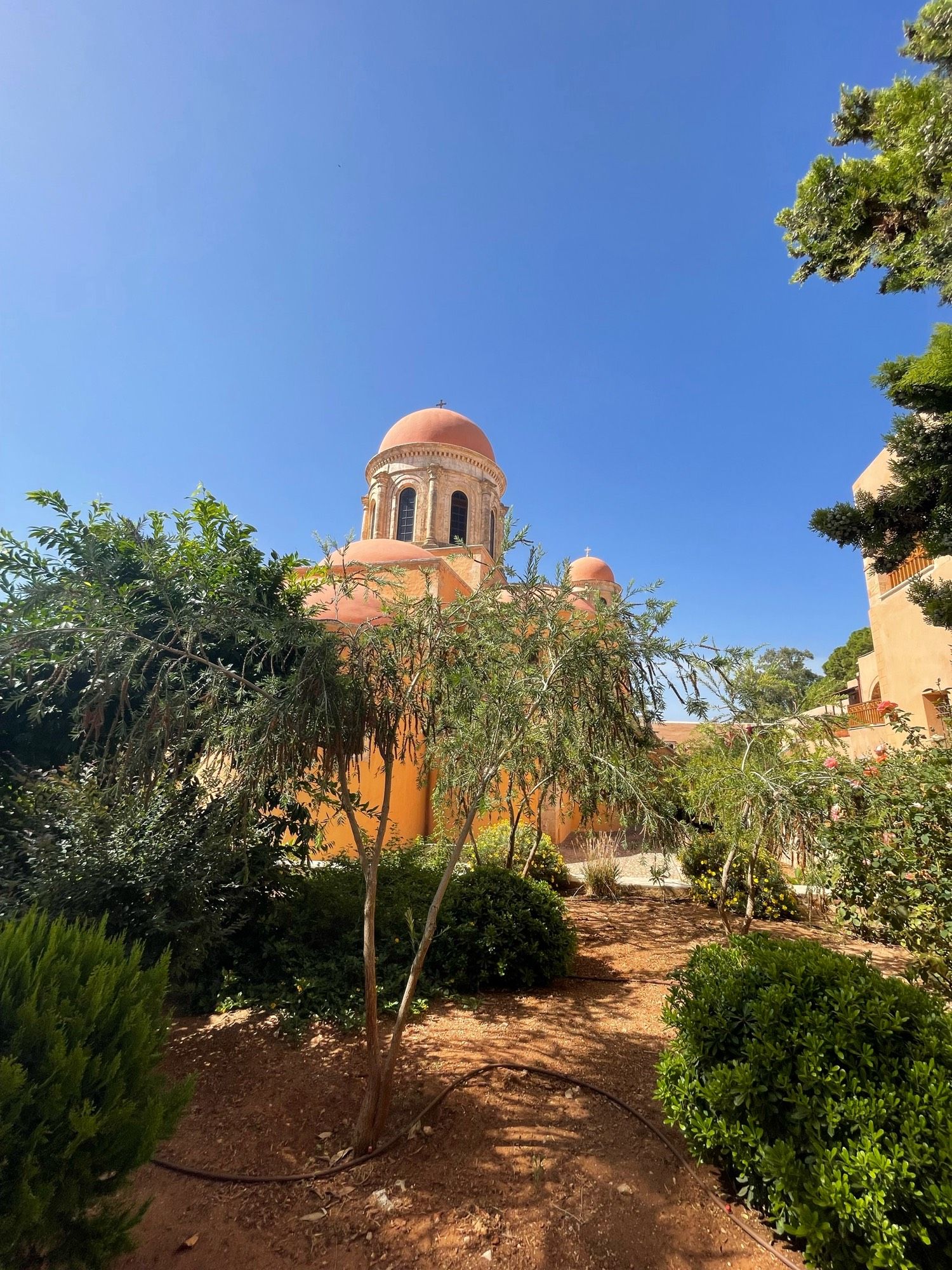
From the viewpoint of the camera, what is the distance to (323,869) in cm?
691

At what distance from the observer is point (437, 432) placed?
859 inches

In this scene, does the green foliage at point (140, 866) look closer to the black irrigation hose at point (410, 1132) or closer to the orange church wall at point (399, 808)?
the black irrigation hose at point (410, 1132)

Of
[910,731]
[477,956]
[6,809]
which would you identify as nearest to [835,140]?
[910,731]

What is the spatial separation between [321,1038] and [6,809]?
3.43 meters

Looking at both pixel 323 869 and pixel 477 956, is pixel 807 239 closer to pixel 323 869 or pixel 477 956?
pixel 477 956

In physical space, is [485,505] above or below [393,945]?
above

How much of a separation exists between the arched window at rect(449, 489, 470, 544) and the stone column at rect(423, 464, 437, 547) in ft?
2.46

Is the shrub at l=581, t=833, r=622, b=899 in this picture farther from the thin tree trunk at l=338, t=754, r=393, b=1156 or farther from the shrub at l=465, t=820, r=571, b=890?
the thin tree trunk at l=338, t=754, r=393, b=1156

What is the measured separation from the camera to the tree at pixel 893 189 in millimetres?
5277

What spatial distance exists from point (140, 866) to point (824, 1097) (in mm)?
4913

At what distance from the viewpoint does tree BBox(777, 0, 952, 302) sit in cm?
528

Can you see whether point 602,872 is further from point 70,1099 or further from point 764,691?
point 70,1099

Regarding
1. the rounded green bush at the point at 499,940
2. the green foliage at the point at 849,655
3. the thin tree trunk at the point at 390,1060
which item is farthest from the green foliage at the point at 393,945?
the green foliage at the point at 849,655

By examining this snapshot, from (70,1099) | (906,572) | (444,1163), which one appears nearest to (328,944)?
(444,1163)
